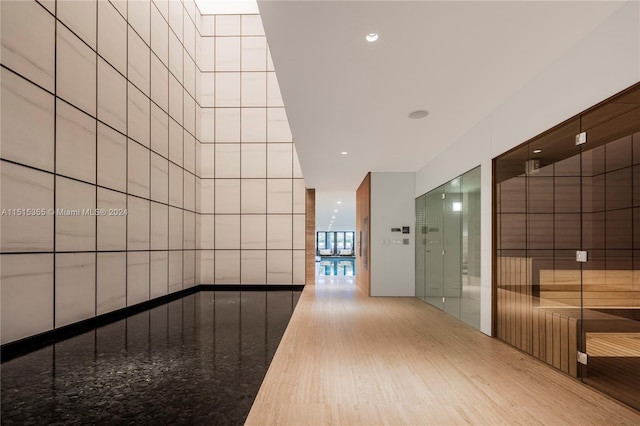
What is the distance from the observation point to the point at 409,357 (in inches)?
170

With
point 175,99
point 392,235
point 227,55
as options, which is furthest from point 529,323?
point 227,55

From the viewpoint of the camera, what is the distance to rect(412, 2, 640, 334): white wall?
309cm

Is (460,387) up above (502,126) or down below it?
below

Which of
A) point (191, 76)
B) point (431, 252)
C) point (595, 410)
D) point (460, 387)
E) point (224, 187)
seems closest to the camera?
point (595, 410)

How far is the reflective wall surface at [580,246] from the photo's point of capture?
306cm

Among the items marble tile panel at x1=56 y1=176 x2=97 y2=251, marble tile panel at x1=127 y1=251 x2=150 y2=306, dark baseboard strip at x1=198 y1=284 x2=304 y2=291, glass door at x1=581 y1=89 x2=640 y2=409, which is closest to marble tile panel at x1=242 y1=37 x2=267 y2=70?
dark baseboard strip at x1=198 y1=284 x2=304 y2=291

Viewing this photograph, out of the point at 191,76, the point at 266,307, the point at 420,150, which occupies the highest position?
the point at 191,76

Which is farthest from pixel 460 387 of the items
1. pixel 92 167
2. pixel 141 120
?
pixel 141 120

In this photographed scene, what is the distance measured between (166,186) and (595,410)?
8.27 metres

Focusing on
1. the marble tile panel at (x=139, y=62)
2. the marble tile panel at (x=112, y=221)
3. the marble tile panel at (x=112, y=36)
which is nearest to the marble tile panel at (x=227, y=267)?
the marble tile panel at (x=112, y=221)

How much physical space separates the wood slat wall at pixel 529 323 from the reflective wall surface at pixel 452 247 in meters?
0.78

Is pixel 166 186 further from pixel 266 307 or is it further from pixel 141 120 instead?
pixel 266 307

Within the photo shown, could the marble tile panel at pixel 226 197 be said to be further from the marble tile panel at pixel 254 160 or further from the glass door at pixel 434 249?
the glass door at pixel 434 249

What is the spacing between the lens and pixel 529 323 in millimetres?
4438
